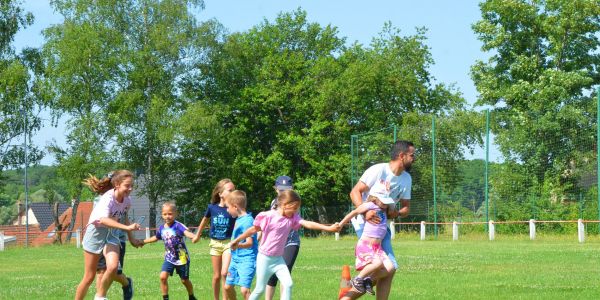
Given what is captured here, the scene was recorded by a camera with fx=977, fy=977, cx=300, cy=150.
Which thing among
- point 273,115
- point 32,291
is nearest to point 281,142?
point 273,115

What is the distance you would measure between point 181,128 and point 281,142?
315 inches

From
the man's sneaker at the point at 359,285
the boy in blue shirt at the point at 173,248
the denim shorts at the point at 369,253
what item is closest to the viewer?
the man's sneaker at the point at 359,285

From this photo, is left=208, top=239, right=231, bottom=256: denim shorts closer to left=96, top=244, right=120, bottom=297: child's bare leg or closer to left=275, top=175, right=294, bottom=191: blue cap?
left=275, top=175, right=294, bottom=191: blue cap

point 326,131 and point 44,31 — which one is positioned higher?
point 44,31

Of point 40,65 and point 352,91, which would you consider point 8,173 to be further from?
point 352,91

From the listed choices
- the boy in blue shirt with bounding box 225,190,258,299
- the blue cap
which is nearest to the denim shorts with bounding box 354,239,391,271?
the boy in blue shirt with bounding box 225,190,258,299

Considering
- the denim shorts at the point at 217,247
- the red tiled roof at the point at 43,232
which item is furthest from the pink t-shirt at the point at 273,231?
the red tiled roof at the point at 43,232

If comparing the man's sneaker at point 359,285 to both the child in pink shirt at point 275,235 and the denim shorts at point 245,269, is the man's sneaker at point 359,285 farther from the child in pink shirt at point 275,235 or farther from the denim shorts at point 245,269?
the denim shorts at point 245,269

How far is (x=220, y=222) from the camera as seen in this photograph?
1205 centimetres

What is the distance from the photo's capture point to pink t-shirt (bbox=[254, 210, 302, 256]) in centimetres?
970

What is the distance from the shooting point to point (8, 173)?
184ft

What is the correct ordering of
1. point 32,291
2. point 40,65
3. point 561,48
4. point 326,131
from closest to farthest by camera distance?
1. point 32,291
2. point 561,48
3. point 40,65
4. point 326,131

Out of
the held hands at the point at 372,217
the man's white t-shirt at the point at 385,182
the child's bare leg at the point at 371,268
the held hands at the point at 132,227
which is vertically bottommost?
the child's bare leg at the point at 371,268

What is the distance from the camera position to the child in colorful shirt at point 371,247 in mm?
9852
